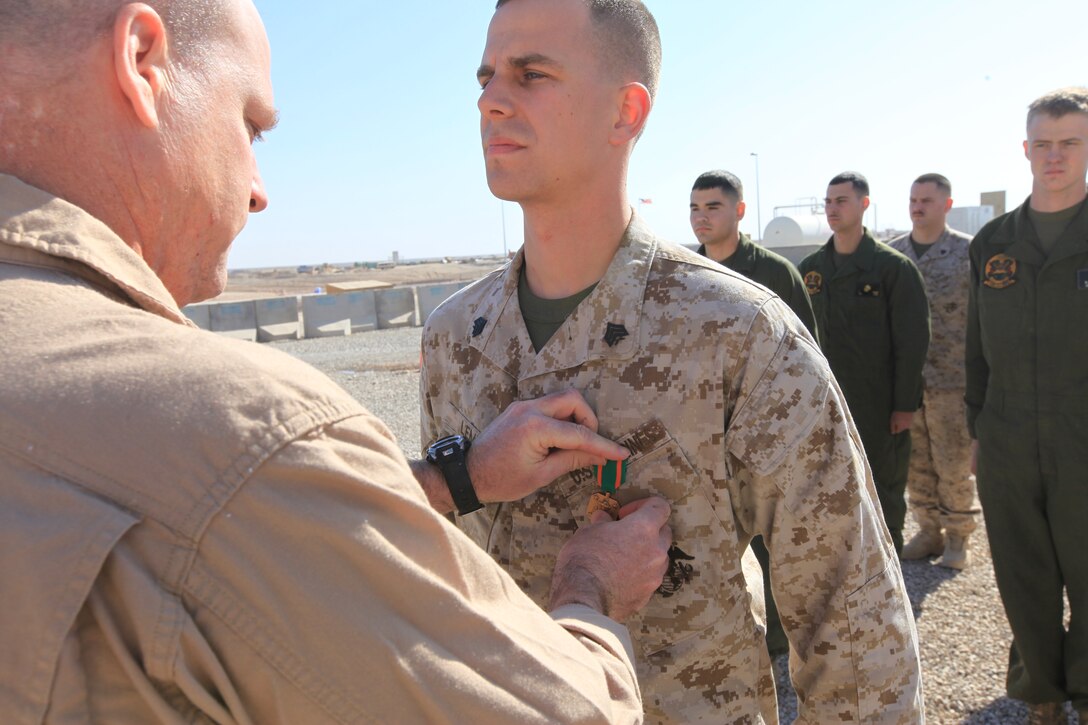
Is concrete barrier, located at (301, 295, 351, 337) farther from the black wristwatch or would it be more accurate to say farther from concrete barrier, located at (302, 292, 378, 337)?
the black wristwatch

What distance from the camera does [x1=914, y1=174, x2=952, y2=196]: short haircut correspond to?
284 inches

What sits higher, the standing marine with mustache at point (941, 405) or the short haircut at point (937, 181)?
the short haircut at point (937, 181)

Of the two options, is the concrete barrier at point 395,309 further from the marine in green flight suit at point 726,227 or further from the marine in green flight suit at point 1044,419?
the marine in green flight suit at point 1044,419

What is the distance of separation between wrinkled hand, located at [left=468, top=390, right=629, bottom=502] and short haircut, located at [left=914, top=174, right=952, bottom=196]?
6406mm

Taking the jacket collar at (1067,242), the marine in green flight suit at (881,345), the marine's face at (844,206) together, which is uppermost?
the marine's face at (844,206)

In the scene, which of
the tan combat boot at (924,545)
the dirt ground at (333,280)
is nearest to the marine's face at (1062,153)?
the tan combat boot at (924,545)

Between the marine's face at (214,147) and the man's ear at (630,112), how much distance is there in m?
1.14

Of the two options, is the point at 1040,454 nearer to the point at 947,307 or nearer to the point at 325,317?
the point at 947,307

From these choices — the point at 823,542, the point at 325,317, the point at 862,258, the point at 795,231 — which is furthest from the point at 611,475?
the point at 795,231

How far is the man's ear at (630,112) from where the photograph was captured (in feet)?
7.63

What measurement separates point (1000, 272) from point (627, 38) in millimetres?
3196

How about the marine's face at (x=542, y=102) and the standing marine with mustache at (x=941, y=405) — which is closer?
the marine's face at (x=542, y=102)

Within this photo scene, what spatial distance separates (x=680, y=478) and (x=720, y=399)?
9.0 inches

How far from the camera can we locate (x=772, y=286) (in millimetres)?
5605
